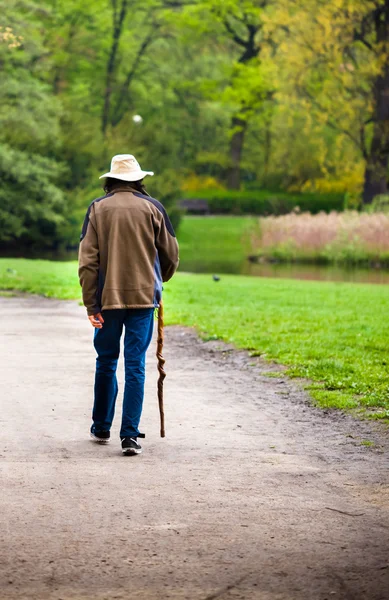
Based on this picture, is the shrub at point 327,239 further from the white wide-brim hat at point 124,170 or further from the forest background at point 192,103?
the white wide-brim hat at point 124,170

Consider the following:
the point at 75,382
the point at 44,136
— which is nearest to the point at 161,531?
the point at 75,382

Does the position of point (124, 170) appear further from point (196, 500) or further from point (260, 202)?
point (260, 202)

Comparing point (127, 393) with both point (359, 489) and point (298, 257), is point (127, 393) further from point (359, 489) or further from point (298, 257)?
point (298, 257)

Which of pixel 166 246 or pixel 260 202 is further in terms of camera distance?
pixel 260 202

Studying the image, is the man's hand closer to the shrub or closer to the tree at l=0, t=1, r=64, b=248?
the shrub

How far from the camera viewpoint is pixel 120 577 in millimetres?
4527

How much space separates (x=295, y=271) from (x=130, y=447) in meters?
23.2

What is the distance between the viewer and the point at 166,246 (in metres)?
7.27

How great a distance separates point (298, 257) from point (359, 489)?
2768cm

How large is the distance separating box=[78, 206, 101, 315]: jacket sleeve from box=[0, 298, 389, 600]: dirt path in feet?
3.10

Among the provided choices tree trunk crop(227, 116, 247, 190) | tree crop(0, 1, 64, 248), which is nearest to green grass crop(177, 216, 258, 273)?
tree crop(0, 1, 64, 248)

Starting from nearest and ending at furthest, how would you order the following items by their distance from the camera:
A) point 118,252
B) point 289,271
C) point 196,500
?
point 196,500 < point 118,252 < point 289,271

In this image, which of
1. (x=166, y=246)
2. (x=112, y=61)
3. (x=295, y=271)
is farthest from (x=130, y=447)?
(x=112, y=61)

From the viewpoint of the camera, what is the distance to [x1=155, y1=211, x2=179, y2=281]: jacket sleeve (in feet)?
23.8
